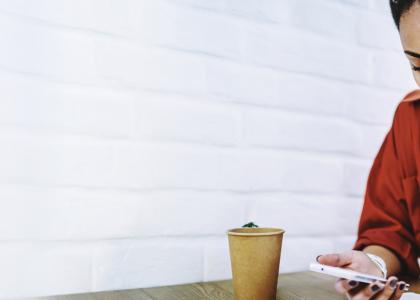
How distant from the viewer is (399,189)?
959 mm

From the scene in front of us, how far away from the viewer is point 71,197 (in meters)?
0.72

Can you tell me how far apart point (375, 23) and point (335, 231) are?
1.63 ft

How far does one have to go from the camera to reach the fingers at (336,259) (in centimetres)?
63

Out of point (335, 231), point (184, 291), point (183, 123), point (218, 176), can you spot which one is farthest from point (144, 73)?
point (335, 231)

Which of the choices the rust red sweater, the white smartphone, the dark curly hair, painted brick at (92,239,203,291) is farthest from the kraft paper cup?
the dark curly hair

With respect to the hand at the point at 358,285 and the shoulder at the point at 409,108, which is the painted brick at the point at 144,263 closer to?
the hand at the point at 358,285

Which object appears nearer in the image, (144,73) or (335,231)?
(144,73)

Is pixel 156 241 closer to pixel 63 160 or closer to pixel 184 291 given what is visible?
pixel 184 291

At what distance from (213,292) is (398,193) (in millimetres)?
491

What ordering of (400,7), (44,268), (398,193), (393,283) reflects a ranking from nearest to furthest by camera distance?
(393,283) < (44,268) < (400,7) < (398,193)

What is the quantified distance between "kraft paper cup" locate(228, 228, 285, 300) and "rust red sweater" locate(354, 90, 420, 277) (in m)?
0.36

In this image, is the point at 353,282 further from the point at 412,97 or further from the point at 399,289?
the point at 412,97

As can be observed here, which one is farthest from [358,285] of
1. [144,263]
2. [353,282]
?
[144,263]

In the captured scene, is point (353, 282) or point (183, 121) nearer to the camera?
point (353, 282)
